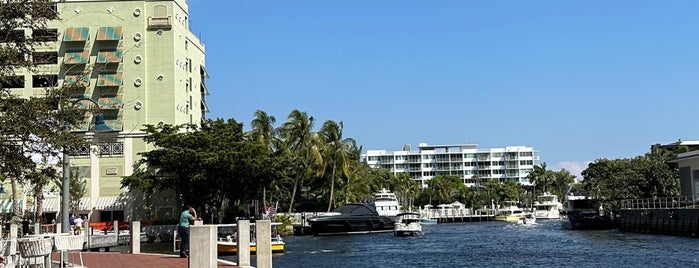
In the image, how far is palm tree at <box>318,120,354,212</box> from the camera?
95.5 metres

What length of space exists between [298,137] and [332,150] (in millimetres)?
4296

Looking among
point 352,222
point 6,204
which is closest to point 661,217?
point 352,222

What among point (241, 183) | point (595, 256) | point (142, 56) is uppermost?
point (142, 56)

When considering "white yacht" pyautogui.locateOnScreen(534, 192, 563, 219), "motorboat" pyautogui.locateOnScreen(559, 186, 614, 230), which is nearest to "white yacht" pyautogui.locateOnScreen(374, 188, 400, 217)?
"motorboat" pyautogui.locateOnScreen(559, 186, 614, 230)

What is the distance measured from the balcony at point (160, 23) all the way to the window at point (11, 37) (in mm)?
60178

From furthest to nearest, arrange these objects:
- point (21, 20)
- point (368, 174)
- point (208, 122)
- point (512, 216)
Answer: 1. point (512, 216)
2. point (368, 174)
3. point (208, 122)
4. point (21, 20)

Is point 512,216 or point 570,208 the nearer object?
point 570,208

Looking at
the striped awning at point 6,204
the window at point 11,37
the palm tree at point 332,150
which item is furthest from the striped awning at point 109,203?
the window at point 11,37

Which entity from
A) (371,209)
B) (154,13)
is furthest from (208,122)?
(371,209)

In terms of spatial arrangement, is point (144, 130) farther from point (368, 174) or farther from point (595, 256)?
point (368, 174)

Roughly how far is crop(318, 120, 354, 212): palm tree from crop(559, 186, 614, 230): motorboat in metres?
25.5

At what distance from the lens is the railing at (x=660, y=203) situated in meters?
66.1

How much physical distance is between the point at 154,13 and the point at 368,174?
52.9m

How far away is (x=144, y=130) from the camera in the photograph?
7575 cm
